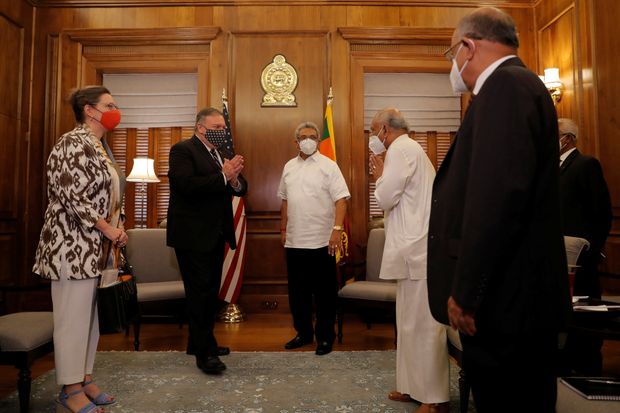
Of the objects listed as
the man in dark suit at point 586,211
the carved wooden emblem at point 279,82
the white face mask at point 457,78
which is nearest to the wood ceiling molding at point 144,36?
the carved wooden emblem at point 279,82

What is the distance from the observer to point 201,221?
2717 mm

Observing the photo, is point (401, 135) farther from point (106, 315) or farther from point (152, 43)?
point (152, 43)

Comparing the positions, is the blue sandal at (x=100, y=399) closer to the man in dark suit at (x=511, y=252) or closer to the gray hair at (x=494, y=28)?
the man in dark suit at (x=511, y=252)

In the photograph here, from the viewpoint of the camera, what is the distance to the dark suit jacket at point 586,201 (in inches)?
109

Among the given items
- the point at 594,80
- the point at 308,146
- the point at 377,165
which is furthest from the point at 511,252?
the point at 594,80

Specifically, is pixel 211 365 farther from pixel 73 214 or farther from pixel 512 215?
pixel 512 215

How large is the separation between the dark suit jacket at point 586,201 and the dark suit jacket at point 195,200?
2.02 meters

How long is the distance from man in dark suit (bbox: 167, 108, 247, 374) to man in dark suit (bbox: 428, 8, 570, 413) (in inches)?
71.8

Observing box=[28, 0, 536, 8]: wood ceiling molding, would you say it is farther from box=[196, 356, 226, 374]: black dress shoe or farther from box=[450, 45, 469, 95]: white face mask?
box=[450, 45, 469, 95]: white face mask

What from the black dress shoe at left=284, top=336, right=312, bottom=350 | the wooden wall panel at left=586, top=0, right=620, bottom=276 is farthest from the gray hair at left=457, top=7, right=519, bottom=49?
the wooden wall panel at left=586, top=0, right=620, bottom=276

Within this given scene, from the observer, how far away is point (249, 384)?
2.56 metres

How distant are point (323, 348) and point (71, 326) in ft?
5.49

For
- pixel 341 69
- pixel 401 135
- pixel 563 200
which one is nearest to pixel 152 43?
pixel 341 69

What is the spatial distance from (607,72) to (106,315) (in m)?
4.11
